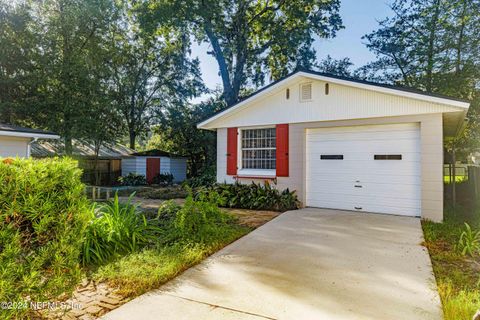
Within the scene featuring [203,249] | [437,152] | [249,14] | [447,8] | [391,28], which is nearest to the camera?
[203,249]

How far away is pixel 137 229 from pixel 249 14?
17795 mm

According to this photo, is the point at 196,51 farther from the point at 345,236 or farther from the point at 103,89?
the point at 345,236

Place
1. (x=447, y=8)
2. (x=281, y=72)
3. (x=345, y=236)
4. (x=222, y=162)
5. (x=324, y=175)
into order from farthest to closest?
1. (x=281, y=72)
2. (x=447, y=8)
3. (x=222, y=162)
4. (x=324, y=175)
5. (x=345, y=236)

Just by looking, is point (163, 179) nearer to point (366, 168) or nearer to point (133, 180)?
point (133, 180)

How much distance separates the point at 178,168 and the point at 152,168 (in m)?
2.01

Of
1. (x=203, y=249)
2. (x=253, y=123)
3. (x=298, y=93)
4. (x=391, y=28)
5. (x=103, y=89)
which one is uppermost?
(x=391, y=28)

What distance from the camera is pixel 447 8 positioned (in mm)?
15211

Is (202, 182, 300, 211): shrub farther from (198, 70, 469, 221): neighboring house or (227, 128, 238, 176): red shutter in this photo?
(227, 128, 238, 176): red shutter

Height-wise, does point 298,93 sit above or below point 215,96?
below

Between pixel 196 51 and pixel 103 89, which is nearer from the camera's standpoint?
pixel 103 89

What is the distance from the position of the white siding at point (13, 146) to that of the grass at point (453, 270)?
1142 centimetres

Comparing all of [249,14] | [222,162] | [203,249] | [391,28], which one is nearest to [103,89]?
[249,14]

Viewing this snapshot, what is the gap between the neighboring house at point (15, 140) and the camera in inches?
362

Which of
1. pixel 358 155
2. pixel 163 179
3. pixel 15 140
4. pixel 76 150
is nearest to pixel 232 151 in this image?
pixel 358 155
